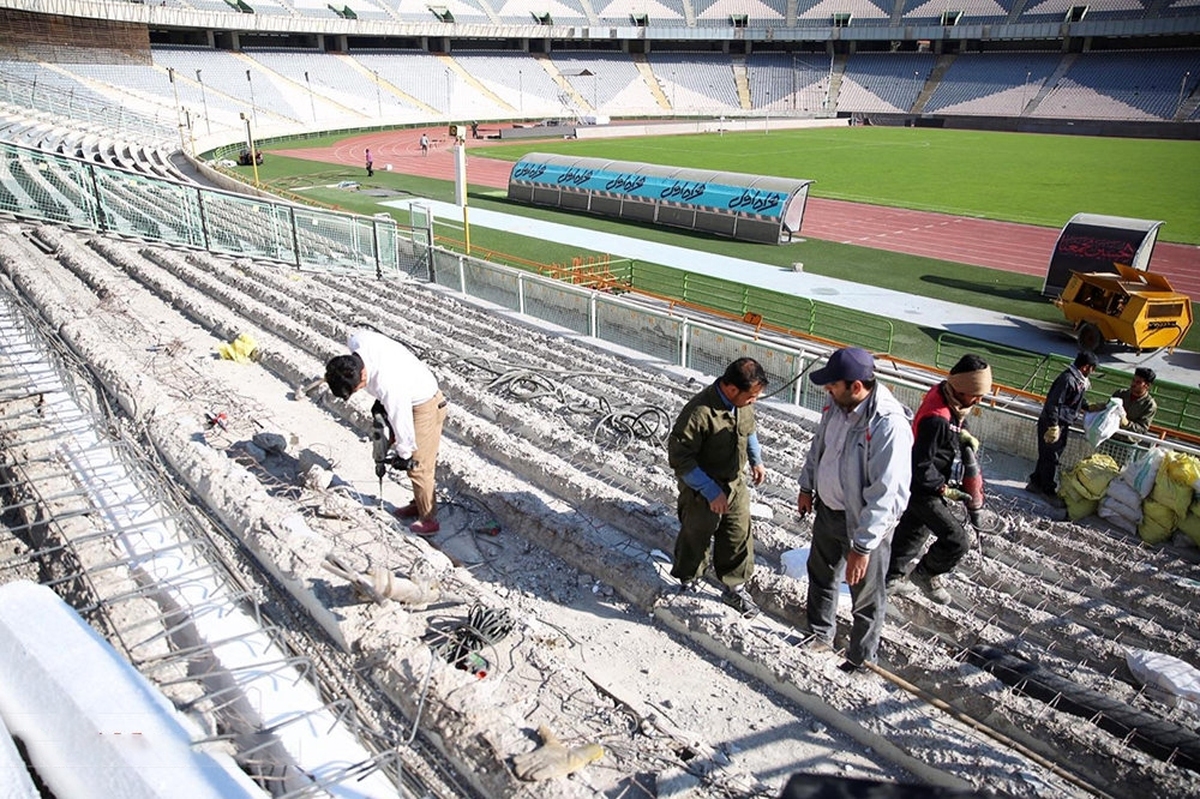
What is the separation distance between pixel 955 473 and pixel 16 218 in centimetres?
1477

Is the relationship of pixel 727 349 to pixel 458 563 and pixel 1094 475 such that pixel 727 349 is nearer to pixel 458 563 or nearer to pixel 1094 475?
pixel 1094 475

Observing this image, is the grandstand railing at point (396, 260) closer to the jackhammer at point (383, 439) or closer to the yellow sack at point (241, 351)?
the yellow sack at point (241, 351)

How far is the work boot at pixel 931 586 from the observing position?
17.9 ft

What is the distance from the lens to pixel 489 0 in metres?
68.1

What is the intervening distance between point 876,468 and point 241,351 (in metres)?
7.60

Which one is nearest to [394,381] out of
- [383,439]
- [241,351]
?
[383,439]

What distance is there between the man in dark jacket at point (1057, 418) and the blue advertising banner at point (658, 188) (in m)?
15.6

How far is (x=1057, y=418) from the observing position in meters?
7.21

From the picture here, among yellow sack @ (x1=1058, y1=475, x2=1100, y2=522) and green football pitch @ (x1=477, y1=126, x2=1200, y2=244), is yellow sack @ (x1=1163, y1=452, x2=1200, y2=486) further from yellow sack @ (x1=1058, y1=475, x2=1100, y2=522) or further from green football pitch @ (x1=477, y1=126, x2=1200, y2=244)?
green football pitch @ (x1=477, y1=126, x2=1200, y2=244)

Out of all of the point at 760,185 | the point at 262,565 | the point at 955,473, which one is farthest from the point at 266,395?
the point at 760,185


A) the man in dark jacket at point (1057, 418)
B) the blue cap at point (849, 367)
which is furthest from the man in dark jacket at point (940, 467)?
the man in dark jacket at point (1057, 418)

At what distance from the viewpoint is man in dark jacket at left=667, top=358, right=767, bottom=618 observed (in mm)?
4414

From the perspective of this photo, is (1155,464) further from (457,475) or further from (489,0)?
(489,0)

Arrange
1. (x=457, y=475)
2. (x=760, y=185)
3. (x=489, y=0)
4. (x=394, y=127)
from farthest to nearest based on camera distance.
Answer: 1. (x=489, y=0)
2. (x=394, y=127)
3. (x=760, y=185)
4. (x=457, y=475)
